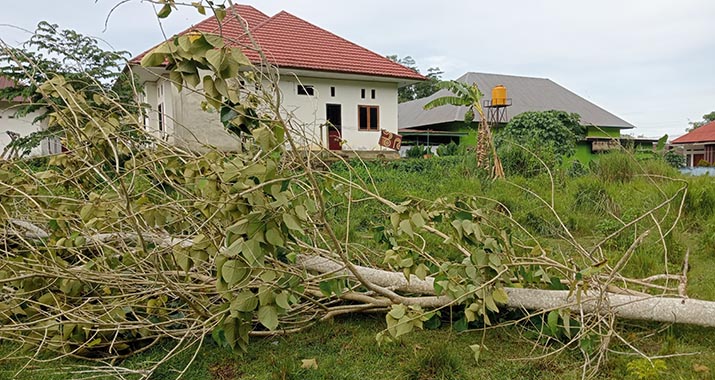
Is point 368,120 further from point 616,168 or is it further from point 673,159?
point 673,159

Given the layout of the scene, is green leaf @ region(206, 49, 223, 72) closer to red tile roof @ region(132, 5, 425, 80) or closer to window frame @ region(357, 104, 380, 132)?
red tile roof @ region(132, 5, 425, 80)

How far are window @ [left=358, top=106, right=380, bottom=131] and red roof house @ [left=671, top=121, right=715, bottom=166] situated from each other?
22325 mm

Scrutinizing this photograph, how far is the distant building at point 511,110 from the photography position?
25.0 m

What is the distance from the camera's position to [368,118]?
55.6 ft

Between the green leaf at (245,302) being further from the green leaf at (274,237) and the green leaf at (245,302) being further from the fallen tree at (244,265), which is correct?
the green leaf at (274,237)

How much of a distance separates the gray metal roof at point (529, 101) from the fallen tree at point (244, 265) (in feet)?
77.0

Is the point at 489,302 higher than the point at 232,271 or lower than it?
lower

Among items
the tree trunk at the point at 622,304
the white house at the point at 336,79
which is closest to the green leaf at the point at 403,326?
the tree trunk at the point at 622,304

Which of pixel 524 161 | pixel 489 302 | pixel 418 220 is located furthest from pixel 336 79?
pixel 489 302

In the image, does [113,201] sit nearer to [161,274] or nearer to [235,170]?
[161,274]

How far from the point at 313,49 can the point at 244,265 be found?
15214mm

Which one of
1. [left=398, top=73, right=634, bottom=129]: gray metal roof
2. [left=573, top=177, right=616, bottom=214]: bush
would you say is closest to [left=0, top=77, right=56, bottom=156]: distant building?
[left=573, top=177, right=616, bottom=214]: bush

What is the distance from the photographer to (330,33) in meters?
17.5

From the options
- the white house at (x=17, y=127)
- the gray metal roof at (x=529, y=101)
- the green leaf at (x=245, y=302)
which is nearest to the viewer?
the green leaf at (x=245, y=302)
